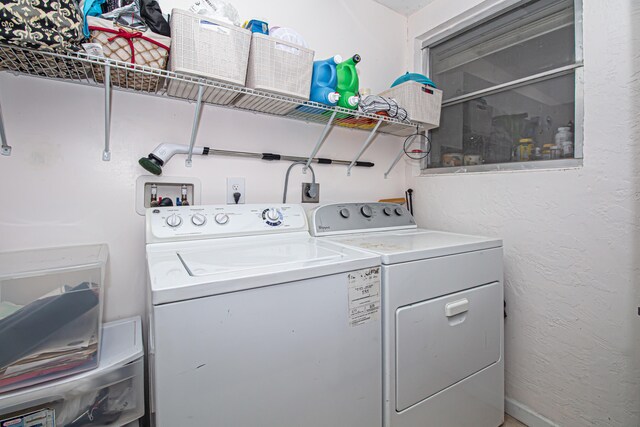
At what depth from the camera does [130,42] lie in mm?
1060

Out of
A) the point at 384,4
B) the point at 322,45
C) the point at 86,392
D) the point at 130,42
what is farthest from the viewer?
the point at 384,4

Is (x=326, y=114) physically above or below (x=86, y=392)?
above

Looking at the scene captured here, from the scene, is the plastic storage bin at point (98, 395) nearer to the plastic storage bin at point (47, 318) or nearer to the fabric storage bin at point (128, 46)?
the plastic storage bin at point (47, 318)

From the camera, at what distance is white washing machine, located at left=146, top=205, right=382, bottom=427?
72cm

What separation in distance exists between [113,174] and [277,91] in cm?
82

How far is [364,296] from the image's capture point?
1.01 metres

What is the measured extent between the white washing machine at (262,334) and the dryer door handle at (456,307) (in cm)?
35

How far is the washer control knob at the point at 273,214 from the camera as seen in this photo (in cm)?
145

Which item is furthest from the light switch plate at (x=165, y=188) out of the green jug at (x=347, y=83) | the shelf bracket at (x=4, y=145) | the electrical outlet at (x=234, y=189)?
the green jug at (x=347, y=83)

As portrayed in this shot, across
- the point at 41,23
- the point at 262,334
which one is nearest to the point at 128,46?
the point at 41,23

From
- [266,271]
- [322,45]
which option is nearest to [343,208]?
[266,271]

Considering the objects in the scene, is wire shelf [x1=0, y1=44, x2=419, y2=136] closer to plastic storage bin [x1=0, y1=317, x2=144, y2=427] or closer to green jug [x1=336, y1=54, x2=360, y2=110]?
green jug [x1=336, y1=54, x2=360, y2=110]

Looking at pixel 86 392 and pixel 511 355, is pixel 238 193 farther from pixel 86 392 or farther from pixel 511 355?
pixel 511 355

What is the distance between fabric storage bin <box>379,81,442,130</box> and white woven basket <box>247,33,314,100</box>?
0.67 m
